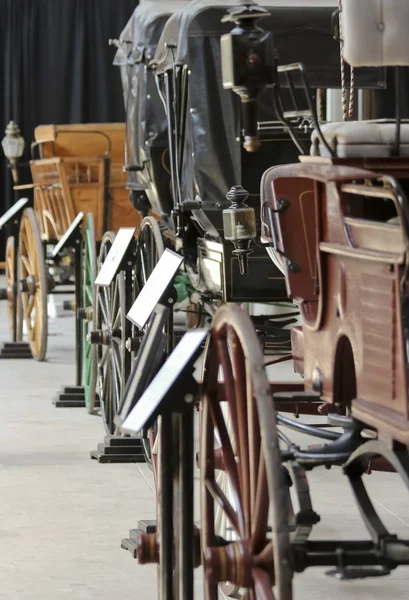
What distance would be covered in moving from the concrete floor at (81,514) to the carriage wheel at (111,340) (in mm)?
232

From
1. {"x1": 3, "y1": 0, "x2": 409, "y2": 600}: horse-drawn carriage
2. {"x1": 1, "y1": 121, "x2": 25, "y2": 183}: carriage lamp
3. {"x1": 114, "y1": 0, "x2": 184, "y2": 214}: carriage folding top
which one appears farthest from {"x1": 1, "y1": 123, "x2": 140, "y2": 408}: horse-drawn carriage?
{"x1": 3, "y1": 0, "x2": 409, "y2": 600}: horse-drawn carriage

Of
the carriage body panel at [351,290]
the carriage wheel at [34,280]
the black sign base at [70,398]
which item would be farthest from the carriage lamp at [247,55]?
the carriage wheel at [34,280]

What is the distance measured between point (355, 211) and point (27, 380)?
4.86m

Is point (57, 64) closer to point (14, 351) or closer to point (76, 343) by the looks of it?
point (14, 351)

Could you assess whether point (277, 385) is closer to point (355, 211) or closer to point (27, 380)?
point (355, 211)

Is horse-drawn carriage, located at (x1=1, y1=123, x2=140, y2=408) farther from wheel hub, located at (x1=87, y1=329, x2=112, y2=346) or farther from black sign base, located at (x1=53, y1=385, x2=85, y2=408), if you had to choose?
wheel hub, located at (x1=87, y1=329, x2=112, y2=346)

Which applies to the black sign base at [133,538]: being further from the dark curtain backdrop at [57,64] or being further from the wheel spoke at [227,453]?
the dark curtain backdrop at [57,64]

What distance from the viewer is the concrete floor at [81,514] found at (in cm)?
353

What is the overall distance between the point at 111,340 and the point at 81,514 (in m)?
1.05

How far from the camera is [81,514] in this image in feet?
14.2

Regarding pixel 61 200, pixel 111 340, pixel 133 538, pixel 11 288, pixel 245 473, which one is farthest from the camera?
pixel 61 200

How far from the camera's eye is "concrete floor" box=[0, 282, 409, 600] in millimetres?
3533

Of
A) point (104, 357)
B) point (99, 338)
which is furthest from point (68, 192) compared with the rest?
point (99, 338)

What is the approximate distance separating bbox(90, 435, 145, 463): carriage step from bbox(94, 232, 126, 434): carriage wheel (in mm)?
103
